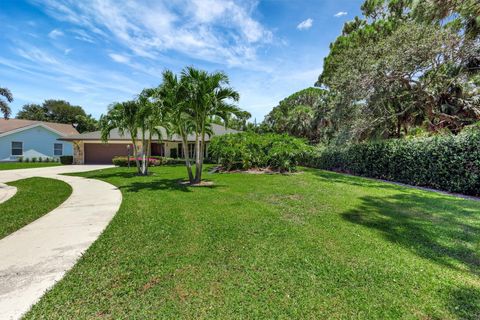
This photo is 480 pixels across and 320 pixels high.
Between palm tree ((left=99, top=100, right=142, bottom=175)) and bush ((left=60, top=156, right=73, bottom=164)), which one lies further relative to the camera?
bush ((left=60, top=156, right=73, bottom=164))

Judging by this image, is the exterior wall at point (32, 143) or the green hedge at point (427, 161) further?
the exterior wall at point (32, 143)

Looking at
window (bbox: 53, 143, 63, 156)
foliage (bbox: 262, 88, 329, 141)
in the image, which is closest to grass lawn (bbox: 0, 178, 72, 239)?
foliage (bbox: 262, 88, 329, 141)

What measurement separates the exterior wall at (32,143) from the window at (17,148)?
0.80 ft

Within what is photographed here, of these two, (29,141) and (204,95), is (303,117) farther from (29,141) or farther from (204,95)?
(29,141)

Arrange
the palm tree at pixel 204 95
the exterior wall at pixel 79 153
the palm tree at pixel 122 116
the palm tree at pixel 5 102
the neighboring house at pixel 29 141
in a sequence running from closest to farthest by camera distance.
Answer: the palm tree at pixel 204 95, the palm tree at pixel 5 102, the palm tree at pixel 122 116, the exterior wall at pixel 79 153, the neighboring house at pixel 29 141

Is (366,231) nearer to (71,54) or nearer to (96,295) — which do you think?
(96,295)

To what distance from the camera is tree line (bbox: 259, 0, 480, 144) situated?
1134 cm

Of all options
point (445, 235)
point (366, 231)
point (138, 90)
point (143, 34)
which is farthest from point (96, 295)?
point (138, 90)

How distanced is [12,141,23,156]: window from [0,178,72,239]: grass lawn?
2253 centimetres

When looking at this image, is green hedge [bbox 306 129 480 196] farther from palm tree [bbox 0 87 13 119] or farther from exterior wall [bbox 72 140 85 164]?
exterior wall [bbox 72 140 85 164]

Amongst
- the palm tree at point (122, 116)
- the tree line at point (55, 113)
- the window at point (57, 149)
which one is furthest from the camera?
the tree line at point (55, 113)

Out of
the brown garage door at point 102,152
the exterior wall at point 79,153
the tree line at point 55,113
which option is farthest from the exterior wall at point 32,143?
the tree line at point 55,113

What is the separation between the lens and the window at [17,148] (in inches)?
1034

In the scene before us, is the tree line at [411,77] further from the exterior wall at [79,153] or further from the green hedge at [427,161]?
the exterior wall at [79,153]
